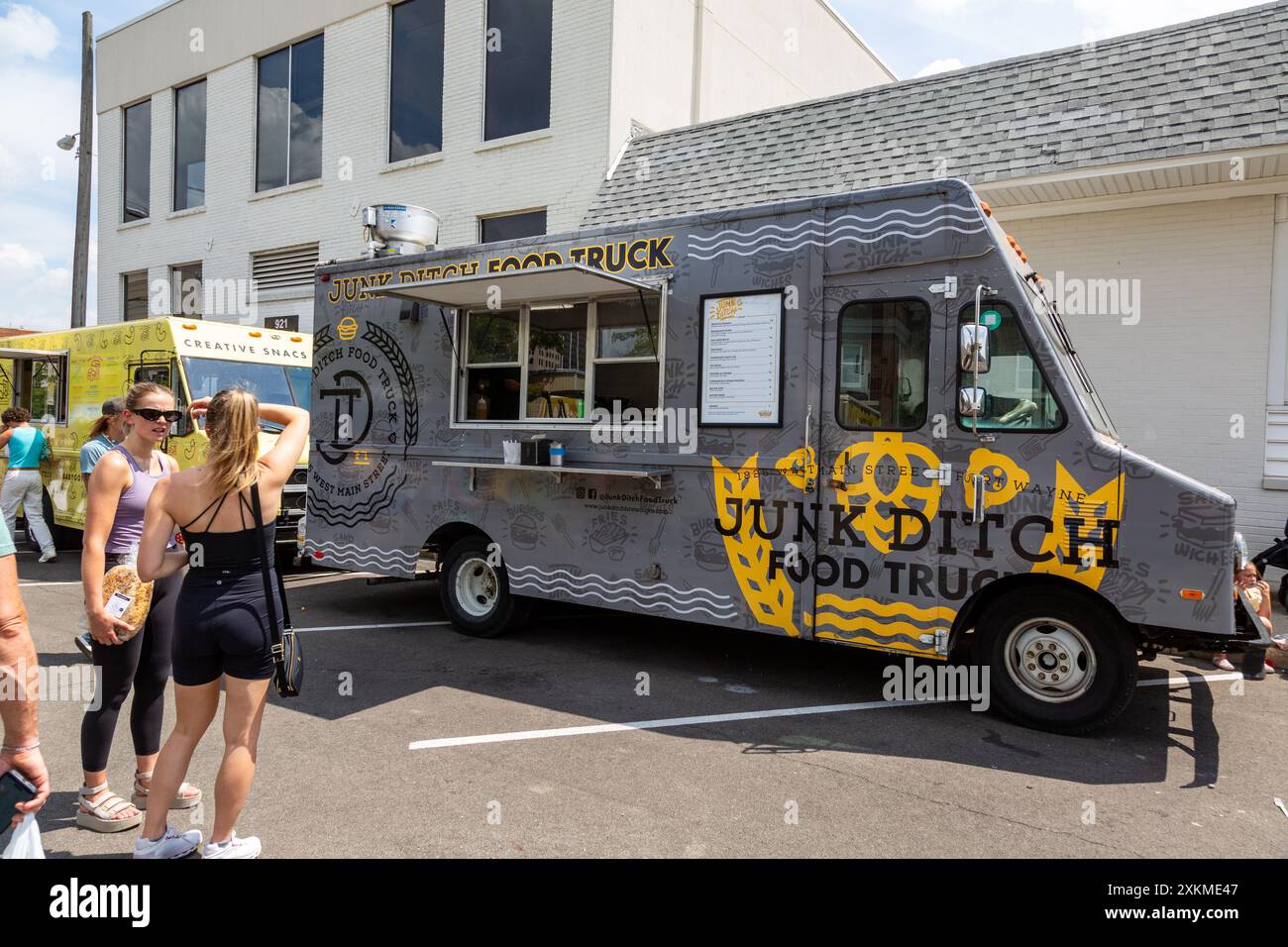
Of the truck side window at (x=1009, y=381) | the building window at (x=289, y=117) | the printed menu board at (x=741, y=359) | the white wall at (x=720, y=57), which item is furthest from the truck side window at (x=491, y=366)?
the building window at (x=289, y=117)

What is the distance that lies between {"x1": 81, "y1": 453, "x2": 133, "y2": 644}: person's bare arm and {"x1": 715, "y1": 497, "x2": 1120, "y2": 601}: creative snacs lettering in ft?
12.2

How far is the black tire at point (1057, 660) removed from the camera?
502 cm

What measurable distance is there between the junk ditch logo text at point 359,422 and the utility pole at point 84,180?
36.3ft

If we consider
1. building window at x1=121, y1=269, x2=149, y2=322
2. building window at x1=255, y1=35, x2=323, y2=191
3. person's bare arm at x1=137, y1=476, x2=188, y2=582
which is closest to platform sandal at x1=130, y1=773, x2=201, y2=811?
person's bare arm at x1=137, y1=476, x2=188, y2=582

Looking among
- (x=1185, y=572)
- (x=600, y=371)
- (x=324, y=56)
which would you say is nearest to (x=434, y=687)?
(x=600, y=371)

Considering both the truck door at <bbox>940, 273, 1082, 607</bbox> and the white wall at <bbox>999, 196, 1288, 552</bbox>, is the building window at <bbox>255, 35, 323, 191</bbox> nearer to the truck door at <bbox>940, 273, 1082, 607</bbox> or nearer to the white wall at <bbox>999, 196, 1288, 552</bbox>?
the white wall at <bbox>999, 196, 1288, 552</bbox>

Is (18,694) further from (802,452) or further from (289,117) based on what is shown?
(289,117)

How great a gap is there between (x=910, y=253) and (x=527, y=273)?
262 centimetres

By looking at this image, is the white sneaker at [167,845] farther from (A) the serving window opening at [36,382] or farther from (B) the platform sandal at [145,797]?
(A) the serving window opening at [36,382]

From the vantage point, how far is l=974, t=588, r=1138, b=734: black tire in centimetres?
502
